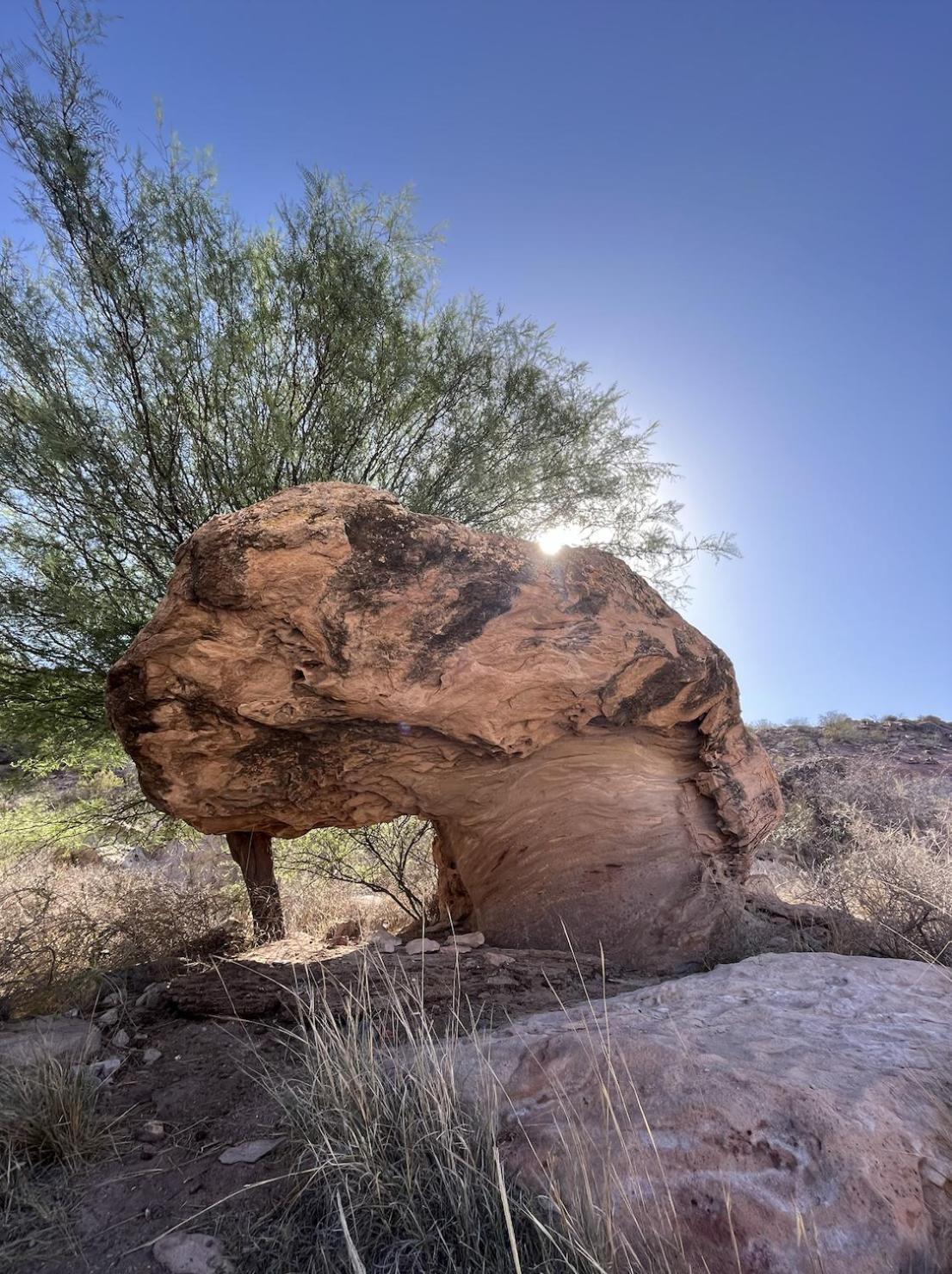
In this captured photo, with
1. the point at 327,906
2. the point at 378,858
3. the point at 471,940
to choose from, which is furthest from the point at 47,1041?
the point at 378,858

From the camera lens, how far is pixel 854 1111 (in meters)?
2.07

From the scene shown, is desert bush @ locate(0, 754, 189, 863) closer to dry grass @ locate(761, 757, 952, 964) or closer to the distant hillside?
dry grass @ locate(761, 757, 952, 964)

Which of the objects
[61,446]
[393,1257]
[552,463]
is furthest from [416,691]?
[552,463]

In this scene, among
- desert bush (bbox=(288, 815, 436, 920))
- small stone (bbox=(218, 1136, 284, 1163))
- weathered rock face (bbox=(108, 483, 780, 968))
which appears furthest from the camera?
desert bush (bbox=(288, 815, 436, 920))

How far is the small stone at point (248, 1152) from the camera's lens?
2504mm

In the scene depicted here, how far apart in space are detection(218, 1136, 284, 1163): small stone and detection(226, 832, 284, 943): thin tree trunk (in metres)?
3.00

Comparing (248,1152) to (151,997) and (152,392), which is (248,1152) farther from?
(152,392)

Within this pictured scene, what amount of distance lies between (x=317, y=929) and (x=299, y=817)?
260cm

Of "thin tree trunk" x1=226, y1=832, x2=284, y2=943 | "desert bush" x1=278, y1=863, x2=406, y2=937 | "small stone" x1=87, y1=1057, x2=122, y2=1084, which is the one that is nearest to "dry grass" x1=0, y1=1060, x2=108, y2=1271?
"small stone" x1=87, y1=1057, x2=122, y2=1084

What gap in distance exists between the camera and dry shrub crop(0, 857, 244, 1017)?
4.25 m

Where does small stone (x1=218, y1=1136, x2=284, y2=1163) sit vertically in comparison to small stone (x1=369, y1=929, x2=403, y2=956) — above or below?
below

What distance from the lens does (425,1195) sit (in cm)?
209

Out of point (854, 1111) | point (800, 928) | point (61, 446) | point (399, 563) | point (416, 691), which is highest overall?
point (61, 446)

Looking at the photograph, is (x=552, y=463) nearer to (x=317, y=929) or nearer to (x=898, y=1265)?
(x=317, y=929)
